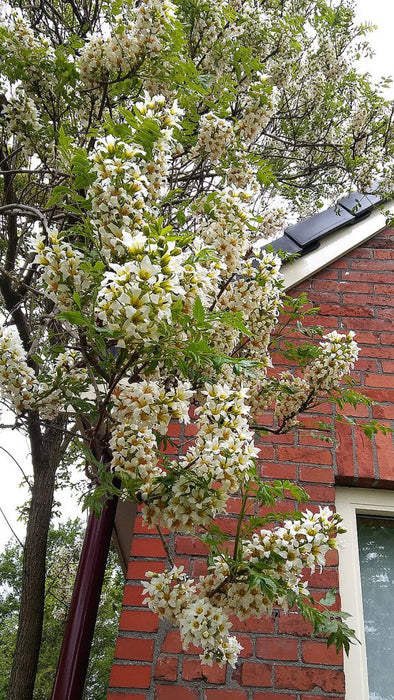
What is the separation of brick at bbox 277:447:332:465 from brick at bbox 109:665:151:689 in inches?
36.1

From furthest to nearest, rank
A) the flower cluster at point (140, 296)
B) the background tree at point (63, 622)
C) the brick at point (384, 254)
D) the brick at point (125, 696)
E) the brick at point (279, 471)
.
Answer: the background tree at point (63, 622) < the brick at point (384, 254) < the brick at point (279, 471) < the brick at point (125, 696) < the flower cluster at point (140, 296)

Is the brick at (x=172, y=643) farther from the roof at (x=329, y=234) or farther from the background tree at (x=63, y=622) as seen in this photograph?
the background tree at (x=63, y=622)

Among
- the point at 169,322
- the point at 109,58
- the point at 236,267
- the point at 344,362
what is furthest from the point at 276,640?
the point at 109,58

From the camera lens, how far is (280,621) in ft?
6.74

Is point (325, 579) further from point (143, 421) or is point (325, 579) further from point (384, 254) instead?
point (384, 254)

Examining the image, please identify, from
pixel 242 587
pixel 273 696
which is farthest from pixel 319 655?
pixel 242 587

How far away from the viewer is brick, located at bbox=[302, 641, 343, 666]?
1.99m

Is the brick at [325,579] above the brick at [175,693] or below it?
above

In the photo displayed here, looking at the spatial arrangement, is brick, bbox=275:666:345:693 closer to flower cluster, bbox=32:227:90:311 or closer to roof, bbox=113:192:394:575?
roof, bbox=113:192:394:575

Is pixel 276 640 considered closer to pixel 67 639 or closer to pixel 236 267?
pixel 67 639

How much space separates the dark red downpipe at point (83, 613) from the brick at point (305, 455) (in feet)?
2.38

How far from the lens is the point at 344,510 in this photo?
234cm

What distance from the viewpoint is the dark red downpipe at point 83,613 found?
2.25m

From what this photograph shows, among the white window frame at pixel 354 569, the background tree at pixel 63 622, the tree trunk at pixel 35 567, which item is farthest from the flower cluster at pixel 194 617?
the background tree at pixel 63 622
